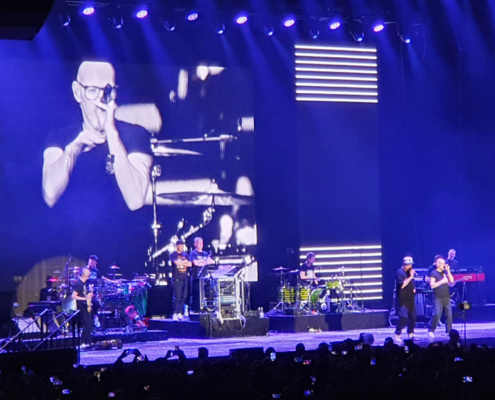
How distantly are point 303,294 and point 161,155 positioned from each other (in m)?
3.80

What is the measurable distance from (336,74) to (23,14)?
12.0 meters

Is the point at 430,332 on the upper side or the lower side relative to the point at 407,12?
lower

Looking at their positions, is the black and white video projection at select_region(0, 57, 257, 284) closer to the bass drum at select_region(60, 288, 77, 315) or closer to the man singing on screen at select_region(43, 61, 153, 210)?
the man singing on screen at select_region(43, 61, 153, 210)

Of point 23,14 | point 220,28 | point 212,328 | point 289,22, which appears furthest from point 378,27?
point 23,14

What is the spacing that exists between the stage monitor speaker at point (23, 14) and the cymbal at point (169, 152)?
904cm

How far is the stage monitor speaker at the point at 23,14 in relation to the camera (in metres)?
8.72

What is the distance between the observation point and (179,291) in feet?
56.7

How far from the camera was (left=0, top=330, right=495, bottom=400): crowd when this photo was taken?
717 centimetres

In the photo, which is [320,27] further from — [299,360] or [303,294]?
[299,360]

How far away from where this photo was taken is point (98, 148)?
1812 centimetres

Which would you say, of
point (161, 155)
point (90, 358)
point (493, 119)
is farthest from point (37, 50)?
point (493, 119)

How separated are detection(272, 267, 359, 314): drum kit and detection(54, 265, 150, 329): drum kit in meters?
2.80

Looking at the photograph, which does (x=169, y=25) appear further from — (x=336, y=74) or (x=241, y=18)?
(x=336, y=74)

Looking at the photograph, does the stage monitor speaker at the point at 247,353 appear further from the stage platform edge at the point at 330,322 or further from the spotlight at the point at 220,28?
the spotlight at the point at 220,28
